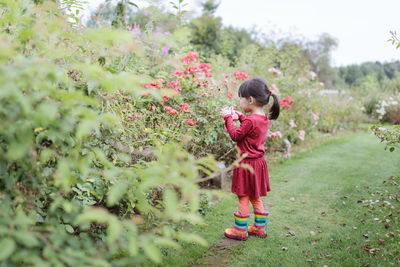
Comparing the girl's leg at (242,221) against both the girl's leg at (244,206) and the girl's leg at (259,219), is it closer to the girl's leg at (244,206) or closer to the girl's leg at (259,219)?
the girl's leg at (244,206)

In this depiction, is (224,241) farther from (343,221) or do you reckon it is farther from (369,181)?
(369,181)

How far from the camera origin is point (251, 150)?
10.0 feet

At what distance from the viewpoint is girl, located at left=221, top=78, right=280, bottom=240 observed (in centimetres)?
301

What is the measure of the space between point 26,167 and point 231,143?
12.0ft

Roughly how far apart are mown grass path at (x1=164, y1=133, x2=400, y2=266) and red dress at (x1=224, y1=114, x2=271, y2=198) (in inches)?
22.5

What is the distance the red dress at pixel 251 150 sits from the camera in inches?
118

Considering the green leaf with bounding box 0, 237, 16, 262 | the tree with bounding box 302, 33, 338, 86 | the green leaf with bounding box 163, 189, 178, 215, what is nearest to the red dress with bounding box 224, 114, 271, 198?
the green leaf with bounding box 163, 189, 178, 215

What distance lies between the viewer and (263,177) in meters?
3.14

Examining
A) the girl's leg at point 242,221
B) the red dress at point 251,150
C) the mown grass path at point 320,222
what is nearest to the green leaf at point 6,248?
the mown grass path at point 320,222

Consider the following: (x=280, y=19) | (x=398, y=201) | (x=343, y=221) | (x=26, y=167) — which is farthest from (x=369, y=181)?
(x=280, y=19)

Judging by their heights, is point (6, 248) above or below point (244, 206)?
above

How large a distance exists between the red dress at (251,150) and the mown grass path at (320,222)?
57cm

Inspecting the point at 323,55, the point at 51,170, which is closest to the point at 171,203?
the point at 51,170

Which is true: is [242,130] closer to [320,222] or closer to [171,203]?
[320,222]
